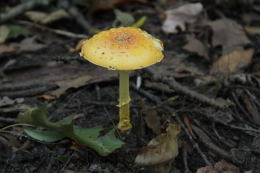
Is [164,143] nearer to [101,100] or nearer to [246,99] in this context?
[101,100]

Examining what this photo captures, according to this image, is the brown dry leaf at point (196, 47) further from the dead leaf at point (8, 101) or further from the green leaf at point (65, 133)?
the dead leaf at point (8, 101)

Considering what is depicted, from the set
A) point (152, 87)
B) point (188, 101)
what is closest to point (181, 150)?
point (188, 101)

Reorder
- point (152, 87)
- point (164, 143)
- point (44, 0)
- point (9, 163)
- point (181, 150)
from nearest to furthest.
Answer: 1. point (164, 143)
2. point (9, 163)
3. point (181, 150)
4. point (152, 87)
5. point (44, 0)

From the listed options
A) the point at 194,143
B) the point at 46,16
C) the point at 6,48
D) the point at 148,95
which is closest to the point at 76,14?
the point at 46,16

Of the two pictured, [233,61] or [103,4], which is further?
[103,4]

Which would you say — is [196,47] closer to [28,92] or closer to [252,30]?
[252,30]
